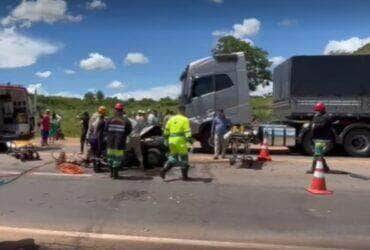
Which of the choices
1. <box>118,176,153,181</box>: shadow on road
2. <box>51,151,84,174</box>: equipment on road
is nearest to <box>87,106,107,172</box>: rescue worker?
<box>51,151,84,174</box>: equipment on road

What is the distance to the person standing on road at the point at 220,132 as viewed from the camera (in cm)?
1836

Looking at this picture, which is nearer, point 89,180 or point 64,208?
point 64,208

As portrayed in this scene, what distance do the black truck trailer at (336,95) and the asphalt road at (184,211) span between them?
562 centimetres

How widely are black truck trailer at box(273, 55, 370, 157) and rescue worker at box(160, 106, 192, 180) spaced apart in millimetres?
7469

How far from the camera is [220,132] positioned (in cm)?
1858

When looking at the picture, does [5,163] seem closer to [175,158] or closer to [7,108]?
[175,158]

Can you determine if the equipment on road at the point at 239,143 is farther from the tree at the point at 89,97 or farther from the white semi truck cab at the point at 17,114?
the tree at the point at 89,97

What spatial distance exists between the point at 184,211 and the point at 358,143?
11352 mm

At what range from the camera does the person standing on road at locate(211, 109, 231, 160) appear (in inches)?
723

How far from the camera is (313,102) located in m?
20.0

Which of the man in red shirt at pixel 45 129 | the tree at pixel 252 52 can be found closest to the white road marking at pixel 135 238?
the man in red shirt at pixel 45 129

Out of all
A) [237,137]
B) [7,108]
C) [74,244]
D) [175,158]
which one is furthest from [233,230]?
[7,108]

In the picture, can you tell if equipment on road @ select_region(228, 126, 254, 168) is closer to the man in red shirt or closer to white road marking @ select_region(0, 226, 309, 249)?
white road marking @ select_region(0, 226, 309, 249)

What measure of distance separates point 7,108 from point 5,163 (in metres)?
7.08
